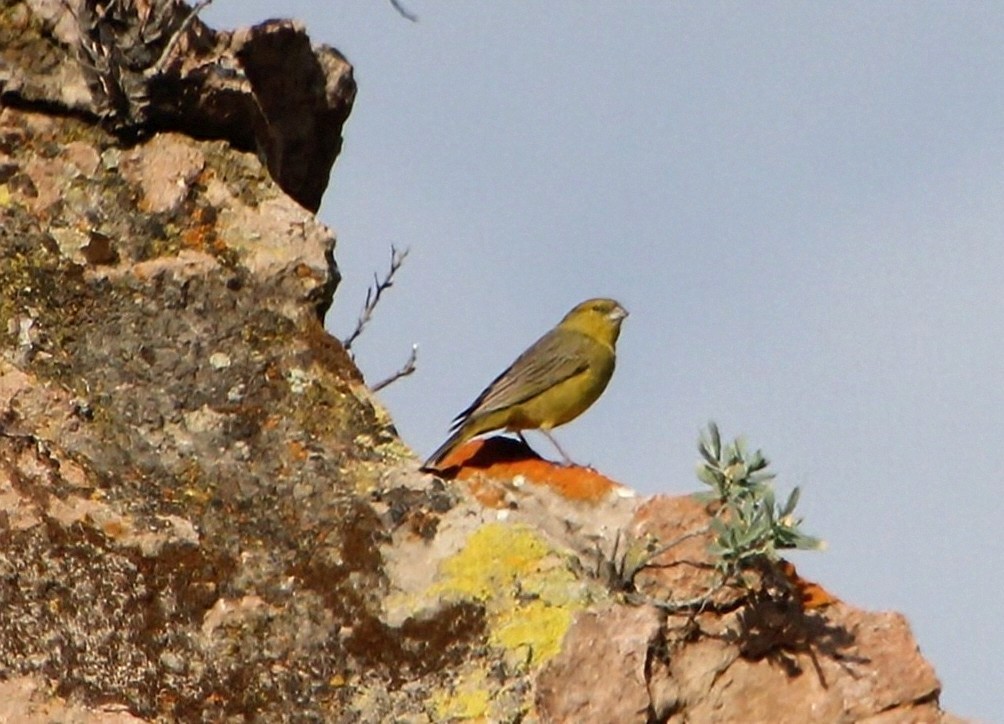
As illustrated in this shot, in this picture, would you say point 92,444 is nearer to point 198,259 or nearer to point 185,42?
point 198,259

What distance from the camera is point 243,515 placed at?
5840mm

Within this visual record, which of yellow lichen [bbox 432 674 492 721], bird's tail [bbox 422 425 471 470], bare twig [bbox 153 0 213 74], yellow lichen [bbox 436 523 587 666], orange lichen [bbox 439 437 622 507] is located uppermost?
bare twig [bbox 153 0 213 74]

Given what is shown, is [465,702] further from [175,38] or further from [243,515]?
[175,38]

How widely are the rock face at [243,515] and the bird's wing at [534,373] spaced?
2.59 meters

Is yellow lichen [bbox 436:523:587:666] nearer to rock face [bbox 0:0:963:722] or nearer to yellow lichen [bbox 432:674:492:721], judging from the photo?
rock face [bbox 0:0:963:722]

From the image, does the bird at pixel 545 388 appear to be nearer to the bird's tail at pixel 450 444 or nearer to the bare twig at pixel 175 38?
the bird's tail at pixel 450 444

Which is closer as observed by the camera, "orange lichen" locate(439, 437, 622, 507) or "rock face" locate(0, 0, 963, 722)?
"rock face" locate(0, 0, 963, 722)

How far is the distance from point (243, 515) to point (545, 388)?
4.41 meters

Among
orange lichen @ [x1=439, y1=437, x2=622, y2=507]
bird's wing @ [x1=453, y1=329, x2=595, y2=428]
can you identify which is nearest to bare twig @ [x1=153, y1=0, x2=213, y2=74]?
orange lichen @ [x1=439, y1=437, x2=622, y2=507]

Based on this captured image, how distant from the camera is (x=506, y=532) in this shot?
5945 millimetres

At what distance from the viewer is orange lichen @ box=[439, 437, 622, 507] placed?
6.58 metres

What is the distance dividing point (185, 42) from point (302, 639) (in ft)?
9.64

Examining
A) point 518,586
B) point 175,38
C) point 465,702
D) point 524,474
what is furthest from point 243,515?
point 175,38

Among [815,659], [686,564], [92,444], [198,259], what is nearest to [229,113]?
[198,259]
